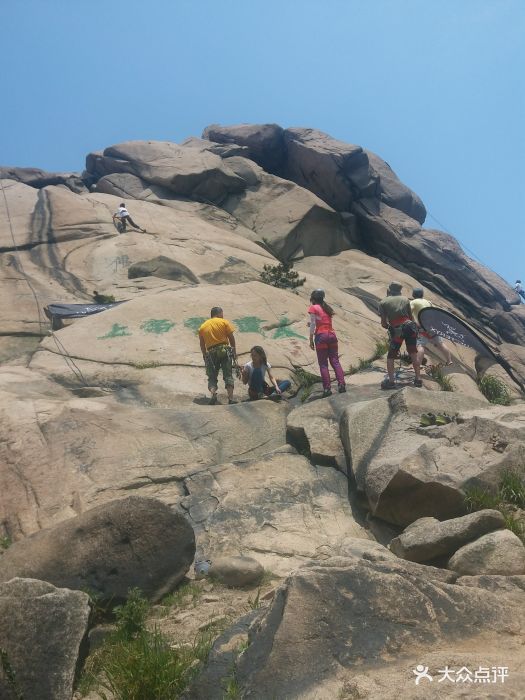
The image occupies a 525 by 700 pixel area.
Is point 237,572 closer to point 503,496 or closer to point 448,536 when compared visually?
point 448,536

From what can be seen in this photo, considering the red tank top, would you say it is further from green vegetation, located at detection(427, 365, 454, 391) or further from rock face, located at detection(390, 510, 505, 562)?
rock face, located at detection(390, 510, 505, 562)

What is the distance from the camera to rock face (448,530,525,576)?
19.5 ft

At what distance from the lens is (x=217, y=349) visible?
12.1 m

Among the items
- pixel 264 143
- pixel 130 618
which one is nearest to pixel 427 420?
pixel 130 618

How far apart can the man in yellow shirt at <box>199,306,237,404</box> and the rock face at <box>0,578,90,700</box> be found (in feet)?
22.7

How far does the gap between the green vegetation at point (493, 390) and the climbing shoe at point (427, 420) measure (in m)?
6.22

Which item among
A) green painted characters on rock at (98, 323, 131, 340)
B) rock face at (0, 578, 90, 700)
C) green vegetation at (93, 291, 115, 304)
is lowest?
green vegetation at (93, 291, 115, 304)

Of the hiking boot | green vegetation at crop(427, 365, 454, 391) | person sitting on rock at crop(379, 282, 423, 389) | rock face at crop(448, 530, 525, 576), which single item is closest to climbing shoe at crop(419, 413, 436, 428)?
person sitting on rock at crop(379, 282, 423, 389)

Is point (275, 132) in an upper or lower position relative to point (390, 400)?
upper

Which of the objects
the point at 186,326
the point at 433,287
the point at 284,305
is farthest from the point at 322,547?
the point at 433,287

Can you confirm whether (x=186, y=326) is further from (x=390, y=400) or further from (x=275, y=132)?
(x=275, y=132)

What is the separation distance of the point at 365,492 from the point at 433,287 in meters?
20.3

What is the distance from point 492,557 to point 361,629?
6.33ft

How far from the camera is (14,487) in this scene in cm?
894
